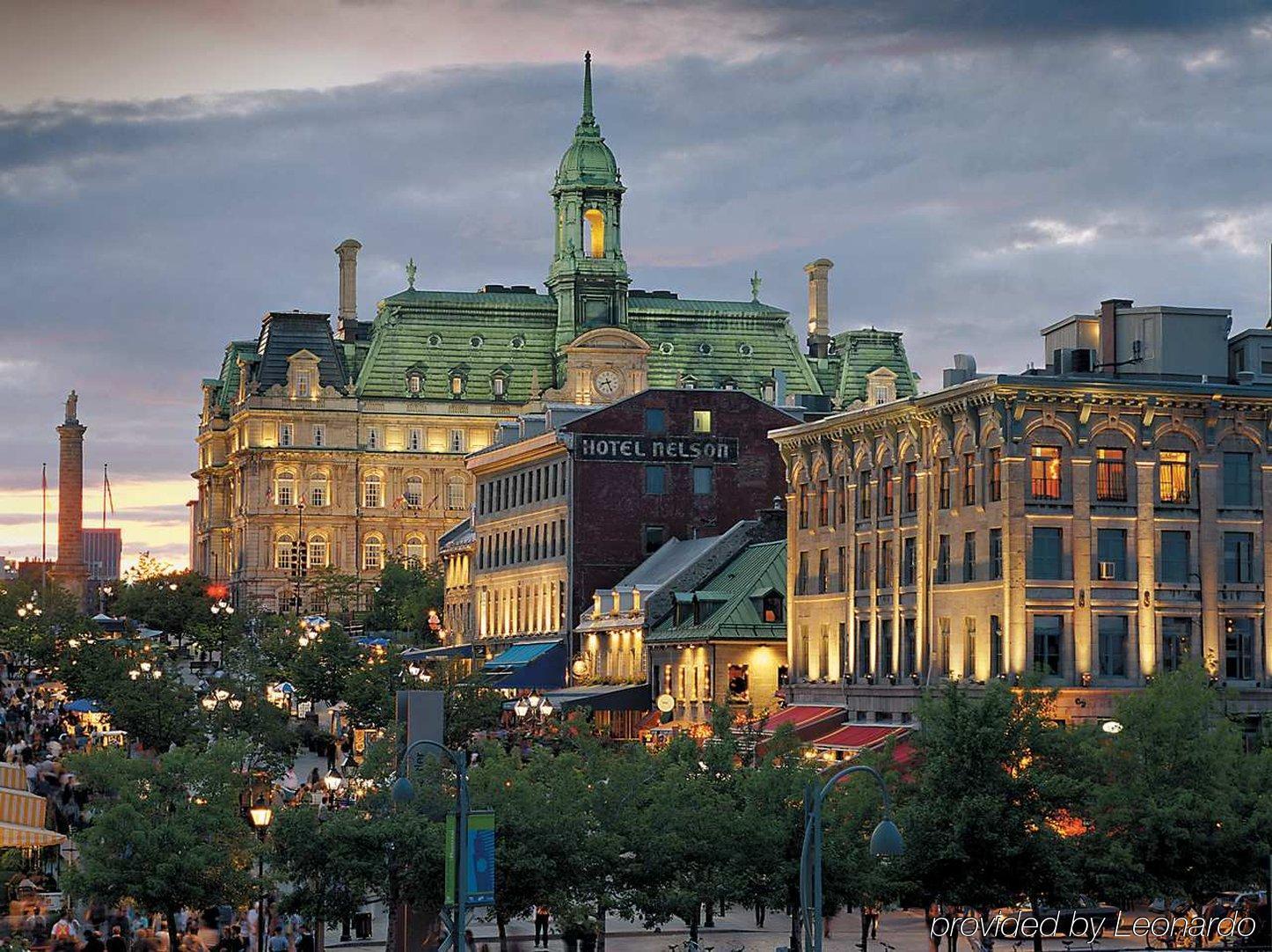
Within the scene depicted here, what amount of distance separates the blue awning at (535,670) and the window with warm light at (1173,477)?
41540 mm

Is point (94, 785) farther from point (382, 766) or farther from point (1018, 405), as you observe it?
point (1018, 405)

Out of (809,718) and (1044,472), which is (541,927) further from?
(809,718)

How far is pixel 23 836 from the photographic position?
150 ft

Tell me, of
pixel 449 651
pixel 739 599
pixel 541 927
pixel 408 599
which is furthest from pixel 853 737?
pixel 408 599

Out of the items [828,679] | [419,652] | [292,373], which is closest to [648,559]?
[419,652]

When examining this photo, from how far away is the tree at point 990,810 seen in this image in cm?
5278

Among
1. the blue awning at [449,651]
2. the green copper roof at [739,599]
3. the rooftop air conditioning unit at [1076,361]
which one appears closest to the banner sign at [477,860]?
the rooftop air conditioning unit at [1076,361]

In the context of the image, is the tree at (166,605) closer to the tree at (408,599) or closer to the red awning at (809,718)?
the tree at (408,599)

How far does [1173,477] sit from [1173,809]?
23.6 m

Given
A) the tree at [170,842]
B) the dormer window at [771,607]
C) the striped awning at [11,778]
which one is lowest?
the tree at [170,842]

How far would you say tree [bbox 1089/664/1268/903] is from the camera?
180 feet

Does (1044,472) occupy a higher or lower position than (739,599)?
higher

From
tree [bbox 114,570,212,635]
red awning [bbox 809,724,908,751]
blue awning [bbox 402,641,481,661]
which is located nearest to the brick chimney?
red awning [bbox 809,724,908,751]

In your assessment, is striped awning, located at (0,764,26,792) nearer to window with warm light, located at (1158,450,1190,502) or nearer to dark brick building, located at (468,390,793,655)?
window with warm light, located at (1158,450,1190,502)
